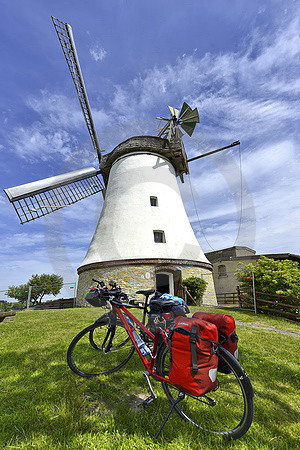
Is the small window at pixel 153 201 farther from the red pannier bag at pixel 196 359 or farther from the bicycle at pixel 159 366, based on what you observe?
the red pannier bag at pixel 196 359

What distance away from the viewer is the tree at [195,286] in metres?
11.9

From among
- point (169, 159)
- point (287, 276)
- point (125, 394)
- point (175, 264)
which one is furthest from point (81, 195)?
point (125, 394)

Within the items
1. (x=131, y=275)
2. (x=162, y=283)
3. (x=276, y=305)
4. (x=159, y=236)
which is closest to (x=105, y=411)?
(x=131, y=275)

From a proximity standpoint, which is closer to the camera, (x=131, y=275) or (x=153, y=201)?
(x=131, y=275)

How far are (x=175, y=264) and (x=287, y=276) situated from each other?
17.0 ft

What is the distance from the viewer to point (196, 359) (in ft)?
6.06

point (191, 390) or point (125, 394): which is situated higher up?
point (191, 390)

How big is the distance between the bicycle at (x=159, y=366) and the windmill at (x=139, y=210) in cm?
814

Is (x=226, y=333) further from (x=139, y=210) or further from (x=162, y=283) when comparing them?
(x=162, y=283)

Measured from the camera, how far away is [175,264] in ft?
39.9

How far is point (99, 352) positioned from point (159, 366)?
5.24 ft

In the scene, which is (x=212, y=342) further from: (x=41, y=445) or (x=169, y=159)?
(x=169, y=159)

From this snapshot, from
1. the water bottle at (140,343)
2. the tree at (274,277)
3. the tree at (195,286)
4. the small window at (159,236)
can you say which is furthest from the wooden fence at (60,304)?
the water bottle at (140,343)

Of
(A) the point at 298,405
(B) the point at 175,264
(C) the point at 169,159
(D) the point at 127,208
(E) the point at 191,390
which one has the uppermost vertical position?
(C) the point at 169,159
